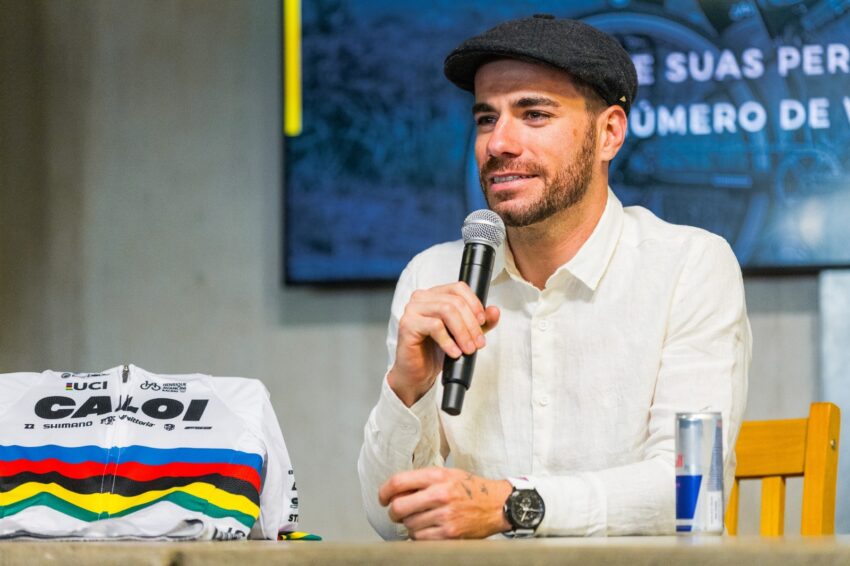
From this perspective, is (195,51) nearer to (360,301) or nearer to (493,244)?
(360,301)

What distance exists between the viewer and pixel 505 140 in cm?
179

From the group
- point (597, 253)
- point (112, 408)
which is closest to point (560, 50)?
point (597, 253)

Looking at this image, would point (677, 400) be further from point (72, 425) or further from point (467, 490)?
point (72, 425)

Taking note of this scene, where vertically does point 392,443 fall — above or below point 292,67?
below

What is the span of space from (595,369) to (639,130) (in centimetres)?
130

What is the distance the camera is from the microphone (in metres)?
1.38

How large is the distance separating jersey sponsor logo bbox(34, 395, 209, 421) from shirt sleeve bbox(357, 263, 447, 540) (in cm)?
27

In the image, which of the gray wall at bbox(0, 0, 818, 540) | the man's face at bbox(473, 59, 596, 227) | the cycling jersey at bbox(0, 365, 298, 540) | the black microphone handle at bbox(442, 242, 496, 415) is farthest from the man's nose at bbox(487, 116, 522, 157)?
the gray wall at bbox(0, 0, 818, 540)

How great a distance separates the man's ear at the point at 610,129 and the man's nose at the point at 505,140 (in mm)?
177

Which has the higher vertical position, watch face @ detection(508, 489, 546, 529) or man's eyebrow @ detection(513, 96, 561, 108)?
man's eyebrow @ detection(513, 96, 561, 108)

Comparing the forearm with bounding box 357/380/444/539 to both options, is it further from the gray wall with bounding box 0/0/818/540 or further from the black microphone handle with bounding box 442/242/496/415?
the gray wall with bounding box 0/0/818/540

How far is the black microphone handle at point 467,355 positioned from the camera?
138cm

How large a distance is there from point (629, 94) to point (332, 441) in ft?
5.11

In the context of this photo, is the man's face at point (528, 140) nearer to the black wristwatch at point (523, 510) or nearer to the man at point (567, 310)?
the man at point (567, 310)
